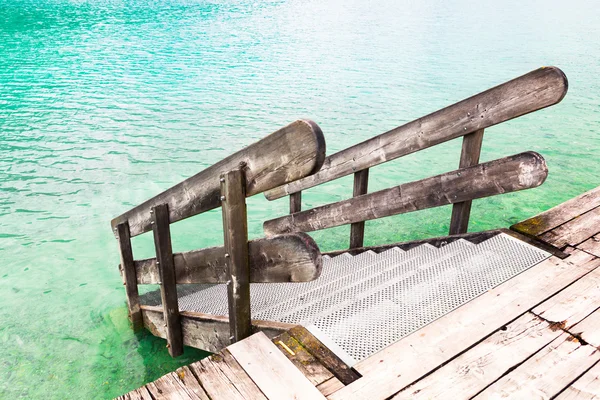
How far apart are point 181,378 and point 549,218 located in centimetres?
281

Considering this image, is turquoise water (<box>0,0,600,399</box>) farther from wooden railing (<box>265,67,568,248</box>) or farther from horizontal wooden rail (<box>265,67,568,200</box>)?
horizontal wooden rail (<box>265,67,568,200</box>)

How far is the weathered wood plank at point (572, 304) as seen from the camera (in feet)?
7.62

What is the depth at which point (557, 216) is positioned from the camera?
3426 mm

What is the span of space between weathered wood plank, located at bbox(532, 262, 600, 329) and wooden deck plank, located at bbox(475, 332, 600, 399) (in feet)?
0.49

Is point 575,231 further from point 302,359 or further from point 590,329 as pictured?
point 302,359

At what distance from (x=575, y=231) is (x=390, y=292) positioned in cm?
152

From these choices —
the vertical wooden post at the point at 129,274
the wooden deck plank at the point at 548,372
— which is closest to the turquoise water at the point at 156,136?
the vertical wooden post at the point at 129,274

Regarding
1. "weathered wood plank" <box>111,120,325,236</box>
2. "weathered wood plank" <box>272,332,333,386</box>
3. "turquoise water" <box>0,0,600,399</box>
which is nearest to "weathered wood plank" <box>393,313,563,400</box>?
"weathered wood plank" <box>272,332,333,386</box>

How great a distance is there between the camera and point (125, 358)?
4141 millimetres

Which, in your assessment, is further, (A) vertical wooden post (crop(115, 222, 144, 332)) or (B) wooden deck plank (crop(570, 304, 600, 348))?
(A) vertical wooden post (crop(115, 222, 144, 332))

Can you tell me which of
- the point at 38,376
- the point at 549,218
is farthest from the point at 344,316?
the point at 38,376

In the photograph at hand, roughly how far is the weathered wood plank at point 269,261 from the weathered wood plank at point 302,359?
0.32m

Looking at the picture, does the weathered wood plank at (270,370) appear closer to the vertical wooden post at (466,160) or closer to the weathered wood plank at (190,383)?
the weathered wood plank at (190,383)

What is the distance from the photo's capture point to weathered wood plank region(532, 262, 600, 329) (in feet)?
7.62
